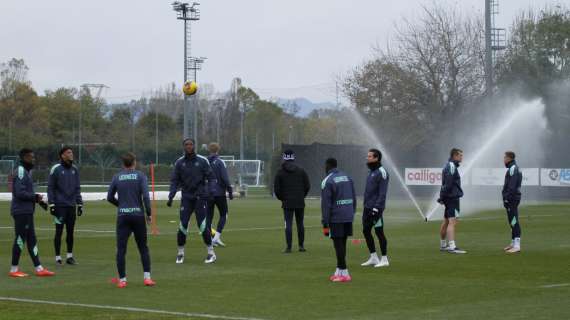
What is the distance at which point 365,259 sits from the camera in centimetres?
1856

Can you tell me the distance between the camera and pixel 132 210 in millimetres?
14281

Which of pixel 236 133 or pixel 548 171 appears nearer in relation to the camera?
pixel 548 171

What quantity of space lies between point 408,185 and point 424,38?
12.1m

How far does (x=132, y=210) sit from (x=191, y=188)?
3.70 metres

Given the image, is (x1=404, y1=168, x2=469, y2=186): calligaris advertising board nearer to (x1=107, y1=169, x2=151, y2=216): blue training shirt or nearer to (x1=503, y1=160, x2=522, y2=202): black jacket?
(x1=503, y1=160, x2=522, y2=202): black jacket

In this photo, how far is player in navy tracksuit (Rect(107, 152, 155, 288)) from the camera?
1429 centimetres

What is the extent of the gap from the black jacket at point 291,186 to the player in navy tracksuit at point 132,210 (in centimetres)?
642

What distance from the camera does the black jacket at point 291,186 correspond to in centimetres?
2056

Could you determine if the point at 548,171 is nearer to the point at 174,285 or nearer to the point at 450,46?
the point at 450,46

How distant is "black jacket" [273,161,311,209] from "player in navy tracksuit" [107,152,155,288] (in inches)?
253

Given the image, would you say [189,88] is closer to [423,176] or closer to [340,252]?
[423,176]

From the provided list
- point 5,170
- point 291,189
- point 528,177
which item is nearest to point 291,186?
point 291,189

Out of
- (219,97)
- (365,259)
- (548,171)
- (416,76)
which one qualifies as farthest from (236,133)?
(365,259)

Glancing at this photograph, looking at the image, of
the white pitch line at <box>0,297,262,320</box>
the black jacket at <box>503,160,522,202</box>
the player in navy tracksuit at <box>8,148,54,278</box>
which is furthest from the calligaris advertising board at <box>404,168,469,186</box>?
the white pitch line at <box>0,297,262,320</box>
